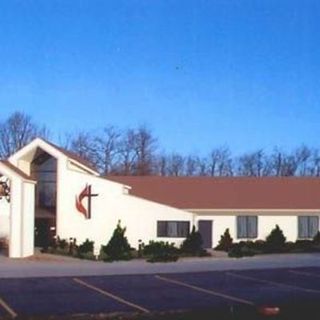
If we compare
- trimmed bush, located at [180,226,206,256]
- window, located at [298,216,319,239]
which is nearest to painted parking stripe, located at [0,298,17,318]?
trimmed bush, located at [180,226,206,256]

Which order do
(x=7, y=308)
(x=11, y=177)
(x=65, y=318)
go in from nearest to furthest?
(x=65, y=318) < (x=7, y=308) < (x=11, y=177)

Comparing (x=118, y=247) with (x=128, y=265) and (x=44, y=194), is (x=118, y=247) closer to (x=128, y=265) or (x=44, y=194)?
(x=128, y=265)

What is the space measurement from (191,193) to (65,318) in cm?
2996

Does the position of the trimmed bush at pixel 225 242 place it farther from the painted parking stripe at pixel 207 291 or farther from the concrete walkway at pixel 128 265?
the painted parking stripe at pixel 207 291

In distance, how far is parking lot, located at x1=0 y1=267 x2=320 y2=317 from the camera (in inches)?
640

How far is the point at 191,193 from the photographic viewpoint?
44.2m

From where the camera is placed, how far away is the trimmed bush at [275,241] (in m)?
38.9

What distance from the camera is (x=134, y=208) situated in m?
39.7

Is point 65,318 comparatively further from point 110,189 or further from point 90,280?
point 110,189

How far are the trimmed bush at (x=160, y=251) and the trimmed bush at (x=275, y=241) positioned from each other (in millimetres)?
5312

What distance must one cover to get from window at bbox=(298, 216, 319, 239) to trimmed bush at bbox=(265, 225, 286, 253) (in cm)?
188

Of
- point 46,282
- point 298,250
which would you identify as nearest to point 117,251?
point 298,250

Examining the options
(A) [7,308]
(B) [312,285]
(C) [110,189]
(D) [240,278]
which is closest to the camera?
(A) [7,308]

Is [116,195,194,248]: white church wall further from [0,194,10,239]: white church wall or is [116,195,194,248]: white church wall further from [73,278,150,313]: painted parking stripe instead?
[73,278,150,313]: painted parking stripe
